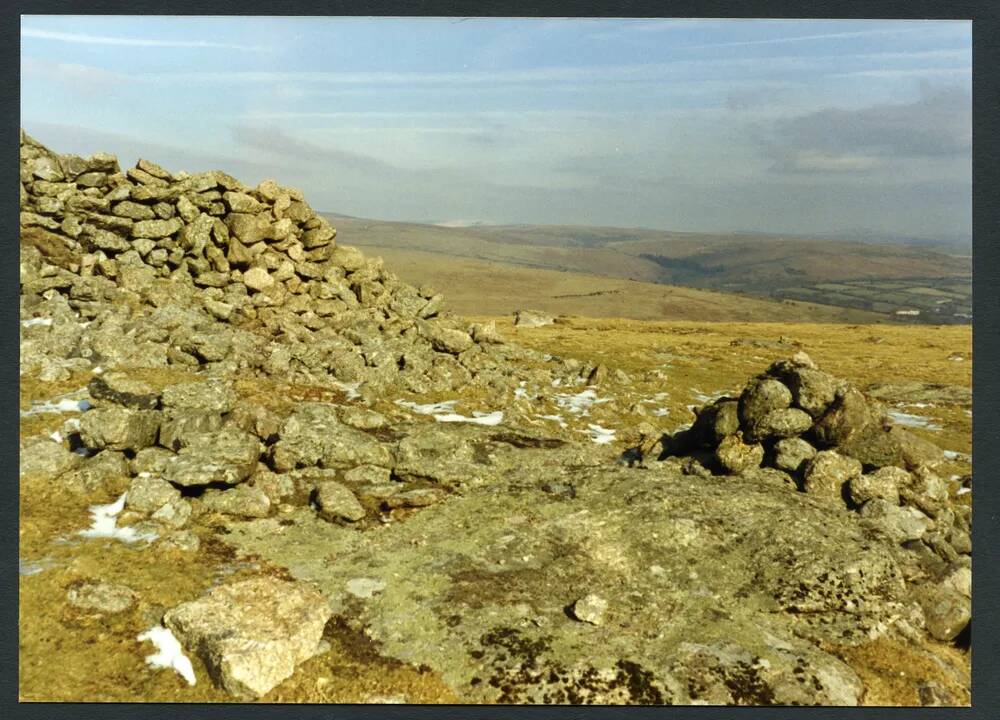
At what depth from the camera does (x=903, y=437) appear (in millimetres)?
21188

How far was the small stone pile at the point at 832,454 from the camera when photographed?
17.5 meters

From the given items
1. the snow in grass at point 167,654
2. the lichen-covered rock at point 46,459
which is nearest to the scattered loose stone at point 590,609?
the snow in grass at point 167,654

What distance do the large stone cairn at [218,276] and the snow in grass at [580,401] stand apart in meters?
3.71

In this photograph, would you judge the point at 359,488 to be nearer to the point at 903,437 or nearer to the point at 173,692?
the point at 173,692

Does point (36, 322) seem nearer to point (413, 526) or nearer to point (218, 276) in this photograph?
point (218, 276)

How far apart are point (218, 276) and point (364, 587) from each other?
75.3ft

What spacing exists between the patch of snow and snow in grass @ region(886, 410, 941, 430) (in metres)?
29.6

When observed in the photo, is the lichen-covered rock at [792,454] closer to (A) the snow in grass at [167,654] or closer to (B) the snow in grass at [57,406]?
(A) the snow in grass at [167,654]

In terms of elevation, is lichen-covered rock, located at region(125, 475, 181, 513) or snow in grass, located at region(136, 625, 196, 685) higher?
lichen-covered rock, located at region(125, 475, 181, 513)

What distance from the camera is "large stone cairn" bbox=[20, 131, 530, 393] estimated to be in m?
27.3

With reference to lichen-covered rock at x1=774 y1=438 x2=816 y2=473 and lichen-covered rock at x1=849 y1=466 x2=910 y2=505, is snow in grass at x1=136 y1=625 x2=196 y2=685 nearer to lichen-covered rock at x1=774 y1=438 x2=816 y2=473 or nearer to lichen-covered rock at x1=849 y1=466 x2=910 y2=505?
lichen-covered rock at x1=774 y1=438 x2=816 y2=473

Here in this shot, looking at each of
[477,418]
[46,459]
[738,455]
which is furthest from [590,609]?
[477,418]

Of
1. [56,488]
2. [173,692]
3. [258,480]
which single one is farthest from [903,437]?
[56,488]

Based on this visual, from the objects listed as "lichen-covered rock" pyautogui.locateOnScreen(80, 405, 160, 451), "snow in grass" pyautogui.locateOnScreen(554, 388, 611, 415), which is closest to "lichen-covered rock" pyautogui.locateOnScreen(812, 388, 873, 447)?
"snow in grass" pyautogui.locateOnScreen(554, 388, 611, 415)
